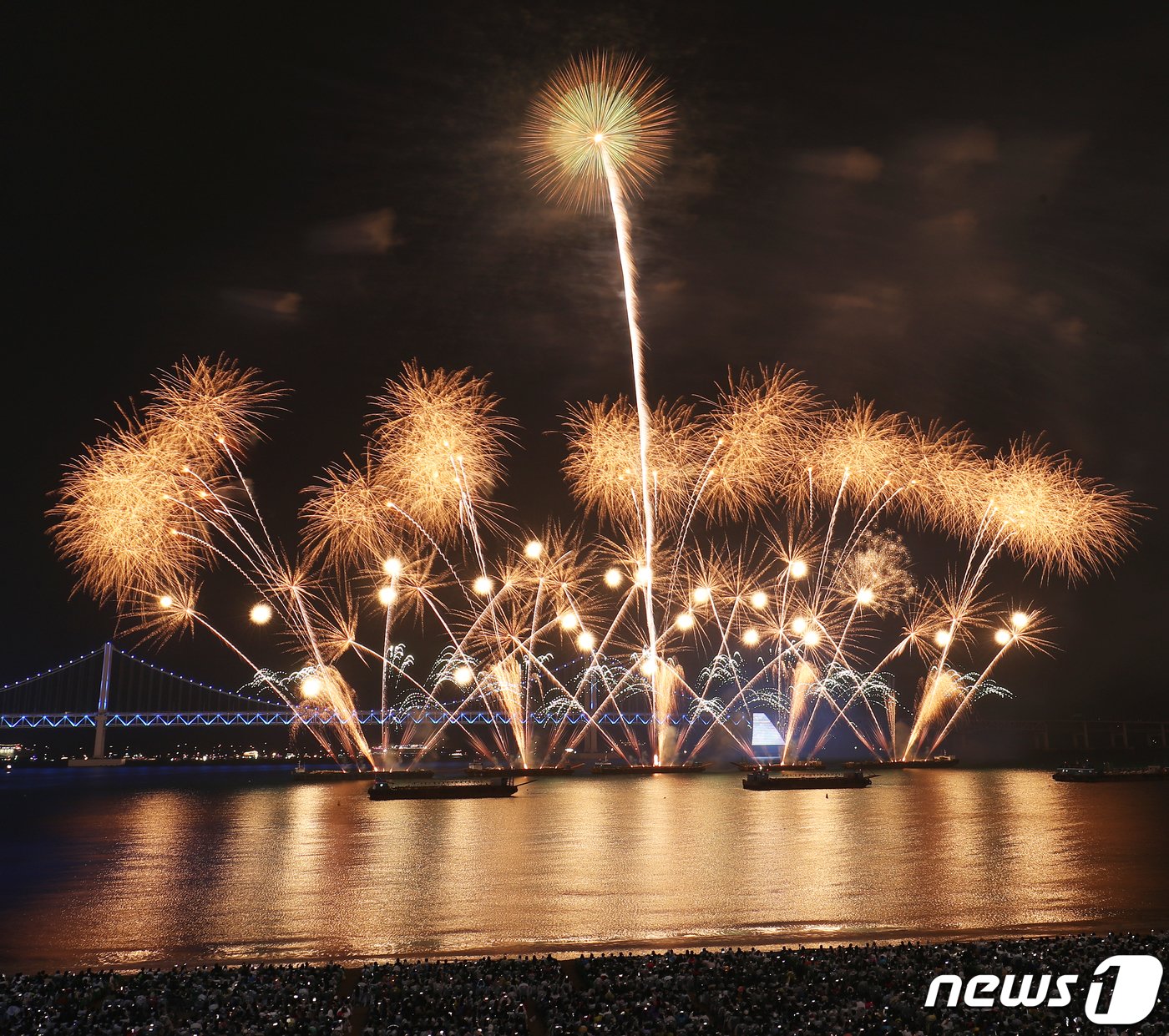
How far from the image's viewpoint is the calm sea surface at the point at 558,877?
16547 millimetres

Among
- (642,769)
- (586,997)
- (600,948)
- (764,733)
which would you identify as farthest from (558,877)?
(764,733)

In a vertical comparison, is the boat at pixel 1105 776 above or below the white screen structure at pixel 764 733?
below

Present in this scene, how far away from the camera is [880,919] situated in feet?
57.0

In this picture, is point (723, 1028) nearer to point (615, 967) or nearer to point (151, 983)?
point (615, 967)

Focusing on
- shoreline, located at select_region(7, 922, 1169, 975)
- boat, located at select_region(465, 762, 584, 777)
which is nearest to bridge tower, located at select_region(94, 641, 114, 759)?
boat, located at select_region(465, 762, 584, 777)

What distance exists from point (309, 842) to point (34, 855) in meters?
8.00

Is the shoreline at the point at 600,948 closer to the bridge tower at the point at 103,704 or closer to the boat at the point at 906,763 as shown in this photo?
the boat at the point at 906,763

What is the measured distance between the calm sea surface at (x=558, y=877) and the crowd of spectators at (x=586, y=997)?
2.36m

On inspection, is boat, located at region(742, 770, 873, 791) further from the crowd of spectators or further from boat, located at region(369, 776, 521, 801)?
the crowd of spectators

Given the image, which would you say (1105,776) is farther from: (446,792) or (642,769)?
(446,792)

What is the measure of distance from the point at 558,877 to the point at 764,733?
259 feet

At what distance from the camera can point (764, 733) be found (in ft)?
323

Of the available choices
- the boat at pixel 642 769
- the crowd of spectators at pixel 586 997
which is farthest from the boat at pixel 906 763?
the crowd of spectators at pixel 586 997

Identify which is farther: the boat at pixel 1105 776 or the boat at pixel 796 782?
the boat at pixel 1105 776
